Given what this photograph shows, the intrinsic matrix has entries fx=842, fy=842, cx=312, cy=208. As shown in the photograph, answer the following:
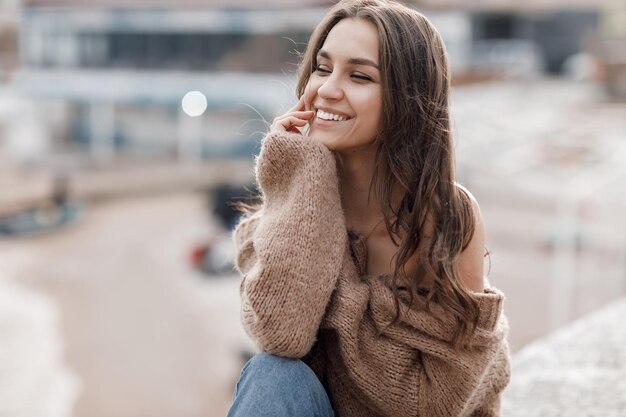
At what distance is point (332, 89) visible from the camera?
151 centimetres

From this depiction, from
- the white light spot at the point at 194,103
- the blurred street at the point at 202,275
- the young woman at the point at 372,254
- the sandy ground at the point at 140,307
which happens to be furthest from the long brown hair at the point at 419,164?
the white light spot at the point at 194,103

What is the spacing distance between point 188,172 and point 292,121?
19.8 meters

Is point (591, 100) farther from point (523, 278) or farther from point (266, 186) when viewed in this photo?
point (266, 186)

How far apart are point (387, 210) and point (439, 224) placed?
11 cm

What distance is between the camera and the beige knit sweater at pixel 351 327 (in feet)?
4.54

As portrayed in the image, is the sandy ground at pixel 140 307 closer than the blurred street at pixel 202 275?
No

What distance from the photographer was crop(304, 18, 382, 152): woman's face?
1.48 metres

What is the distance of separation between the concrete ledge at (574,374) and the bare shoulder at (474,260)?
2.35 feet

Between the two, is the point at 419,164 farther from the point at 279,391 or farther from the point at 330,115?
the point at 279,391

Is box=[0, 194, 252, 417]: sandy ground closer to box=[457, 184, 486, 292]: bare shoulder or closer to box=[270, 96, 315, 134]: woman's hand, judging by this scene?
box=[270, 96, 315, 134]: woman's hand

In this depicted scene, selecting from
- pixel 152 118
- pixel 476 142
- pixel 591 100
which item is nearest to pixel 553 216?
pixel 476 142

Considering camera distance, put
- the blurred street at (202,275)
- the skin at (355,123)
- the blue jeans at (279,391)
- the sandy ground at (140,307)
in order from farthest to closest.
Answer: the sandy ground at (140,307)
the blurred street at (202,275)
the skin at (355,123)
the blue jeans at (279,391)

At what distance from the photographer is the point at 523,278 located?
1181 centimetres

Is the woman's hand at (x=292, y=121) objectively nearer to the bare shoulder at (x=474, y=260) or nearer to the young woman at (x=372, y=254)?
the young woman at (x=372, y=254)
